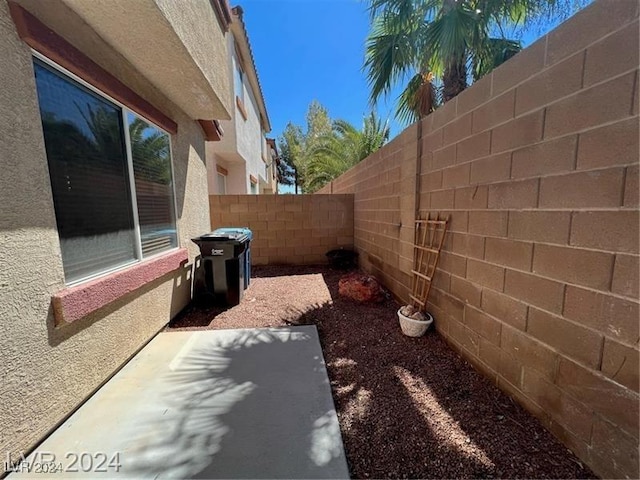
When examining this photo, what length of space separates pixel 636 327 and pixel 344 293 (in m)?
3.84

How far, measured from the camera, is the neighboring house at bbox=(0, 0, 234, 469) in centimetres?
180

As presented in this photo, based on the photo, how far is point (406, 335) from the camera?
3527mm

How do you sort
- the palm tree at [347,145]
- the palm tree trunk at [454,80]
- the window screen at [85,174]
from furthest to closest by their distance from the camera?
1. the palm tree at [347,145]
2. the palm tree trunk at [454,80]
3. the window screen at [85,174]

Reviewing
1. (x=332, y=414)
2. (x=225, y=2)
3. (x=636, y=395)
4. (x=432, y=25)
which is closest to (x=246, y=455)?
(x=332, y=414)

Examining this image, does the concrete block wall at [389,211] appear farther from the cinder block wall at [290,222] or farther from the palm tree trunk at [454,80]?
the palm tree trunk at [454,80]

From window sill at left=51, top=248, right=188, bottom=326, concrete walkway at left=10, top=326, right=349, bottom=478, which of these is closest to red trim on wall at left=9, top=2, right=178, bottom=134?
window sill at left=51, top=248, right=188, bottom=326

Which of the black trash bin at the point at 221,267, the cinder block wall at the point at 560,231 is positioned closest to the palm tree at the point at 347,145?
the black trash bin at the point at 221,267

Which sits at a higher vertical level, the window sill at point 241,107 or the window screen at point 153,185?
the window sill at point 241,107

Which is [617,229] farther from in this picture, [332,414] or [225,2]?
[225,2]

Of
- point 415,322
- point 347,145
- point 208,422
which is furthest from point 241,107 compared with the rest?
point 208,422

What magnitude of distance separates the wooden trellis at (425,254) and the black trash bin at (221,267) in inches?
115

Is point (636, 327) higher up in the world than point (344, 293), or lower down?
higher up

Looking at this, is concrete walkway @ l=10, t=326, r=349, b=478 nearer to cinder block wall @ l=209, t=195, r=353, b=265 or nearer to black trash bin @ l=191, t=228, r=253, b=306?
black trash bin @ l=191, t=228, r=253, b=306

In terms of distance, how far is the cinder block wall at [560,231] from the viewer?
1.51m
